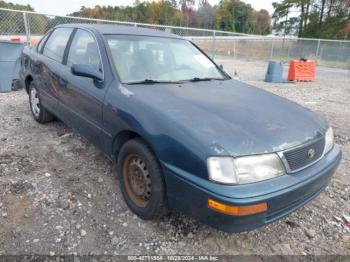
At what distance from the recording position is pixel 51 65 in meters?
3.84

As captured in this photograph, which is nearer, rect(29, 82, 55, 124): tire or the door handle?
the door handle

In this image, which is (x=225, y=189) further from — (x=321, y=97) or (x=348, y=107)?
(x=321, y=97)

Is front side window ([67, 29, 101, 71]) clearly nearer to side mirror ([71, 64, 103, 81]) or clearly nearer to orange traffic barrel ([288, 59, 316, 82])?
side mirror ([71, 64, 103, 81])

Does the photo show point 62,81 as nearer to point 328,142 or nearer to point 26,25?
point 328,142

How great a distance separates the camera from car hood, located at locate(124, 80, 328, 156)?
198 cm

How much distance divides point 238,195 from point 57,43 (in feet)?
11.3

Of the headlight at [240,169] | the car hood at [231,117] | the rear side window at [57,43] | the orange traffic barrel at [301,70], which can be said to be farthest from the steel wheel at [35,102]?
the orange traffic barrel at [301,70]

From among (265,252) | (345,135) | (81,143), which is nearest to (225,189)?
(265,252)

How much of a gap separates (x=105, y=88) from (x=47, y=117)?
7.39 feet

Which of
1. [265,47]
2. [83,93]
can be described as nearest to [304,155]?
[83,93]

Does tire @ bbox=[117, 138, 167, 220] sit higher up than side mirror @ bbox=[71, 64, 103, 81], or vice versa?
side mirror @ bbox=[71, 64, 103, 81]

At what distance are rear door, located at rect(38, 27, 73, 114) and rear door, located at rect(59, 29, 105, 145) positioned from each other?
0.63 feet

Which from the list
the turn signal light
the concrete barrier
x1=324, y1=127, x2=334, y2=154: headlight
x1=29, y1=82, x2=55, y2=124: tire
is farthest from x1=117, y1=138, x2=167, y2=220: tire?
the concrete barrier

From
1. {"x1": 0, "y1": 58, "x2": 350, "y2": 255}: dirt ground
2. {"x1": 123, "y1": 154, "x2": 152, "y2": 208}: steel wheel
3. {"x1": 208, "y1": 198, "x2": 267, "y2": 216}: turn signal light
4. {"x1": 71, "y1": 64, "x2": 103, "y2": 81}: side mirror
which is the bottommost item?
{"x1": 0, "y1": 58, "x2": 350, "y2": 255}: dirt ground
